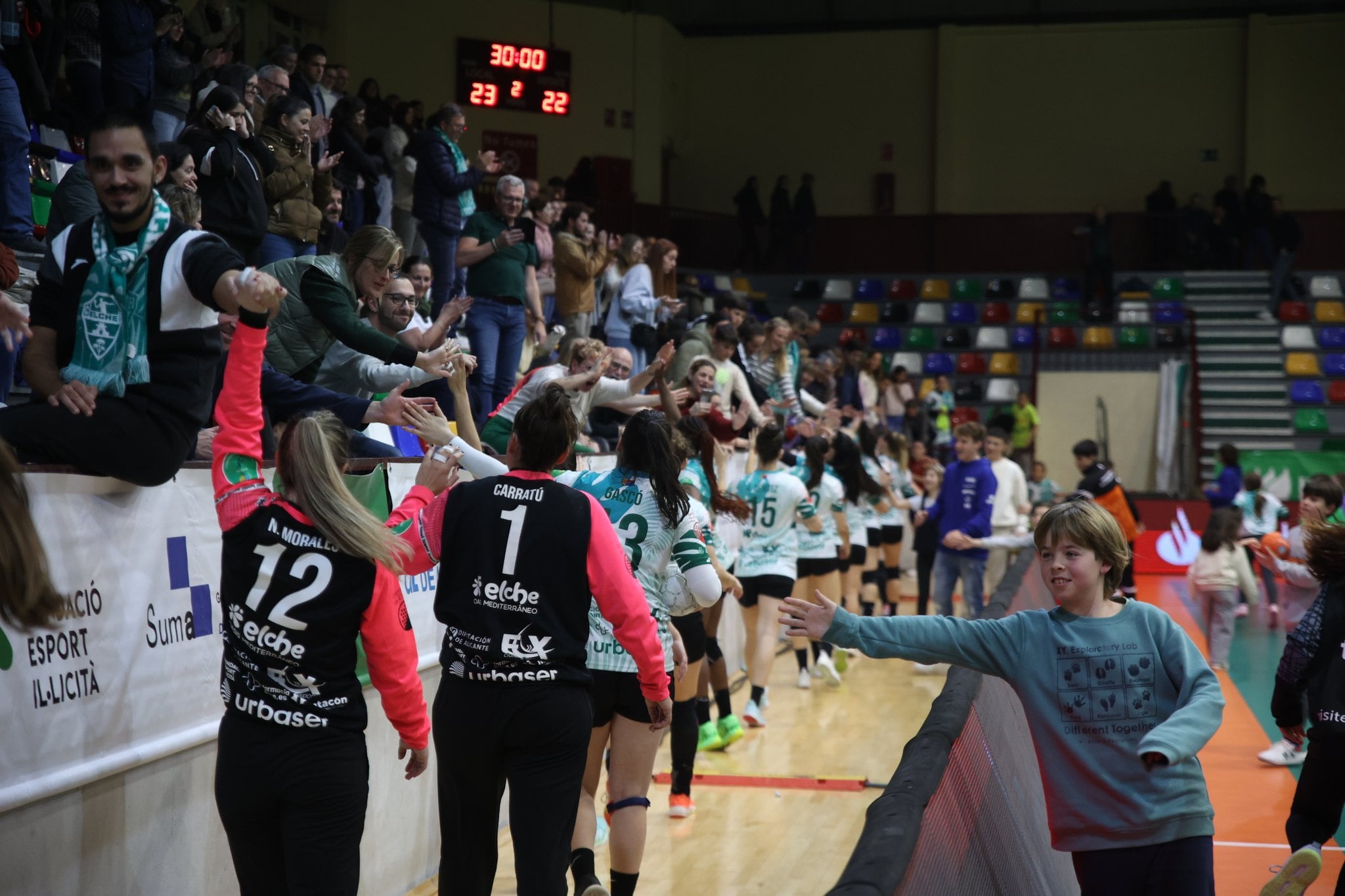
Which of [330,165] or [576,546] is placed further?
[330,165]

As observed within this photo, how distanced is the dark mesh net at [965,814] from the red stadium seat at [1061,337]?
19.8 m

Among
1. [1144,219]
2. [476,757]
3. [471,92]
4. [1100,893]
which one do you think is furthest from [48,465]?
[1144,219]

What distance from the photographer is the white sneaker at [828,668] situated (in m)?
11.1

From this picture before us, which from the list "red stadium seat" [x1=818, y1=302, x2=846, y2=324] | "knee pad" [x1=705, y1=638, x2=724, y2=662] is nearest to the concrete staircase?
"red stadium seat" [x1=818, y1=302, x2=846, y2=324]

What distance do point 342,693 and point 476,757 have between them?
0.56m

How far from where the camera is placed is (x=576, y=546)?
3.88 metres

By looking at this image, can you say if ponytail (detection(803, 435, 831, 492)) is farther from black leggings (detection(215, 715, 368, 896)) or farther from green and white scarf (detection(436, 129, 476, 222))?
black leggings (detection(215, 715, 368, 896))

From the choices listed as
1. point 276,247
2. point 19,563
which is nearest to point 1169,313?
point 276,247

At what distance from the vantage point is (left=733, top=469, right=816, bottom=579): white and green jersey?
9289 mm

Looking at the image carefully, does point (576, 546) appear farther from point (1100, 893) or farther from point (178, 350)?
point (1100, 893)

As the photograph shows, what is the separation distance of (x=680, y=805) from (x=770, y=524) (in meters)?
2.69

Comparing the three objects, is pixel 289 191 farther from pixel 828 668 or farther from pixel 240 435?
pixel 828 668

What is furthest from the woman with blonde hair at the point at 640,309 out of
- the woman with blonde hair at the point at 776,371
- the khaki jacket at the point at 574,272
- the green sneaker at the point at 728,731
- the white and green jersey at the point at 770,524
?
the green sneaker at the point at 728,731

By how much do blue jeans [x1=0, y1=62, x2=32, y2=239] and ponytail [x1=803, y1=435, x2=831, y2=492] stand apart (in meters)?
5.91
